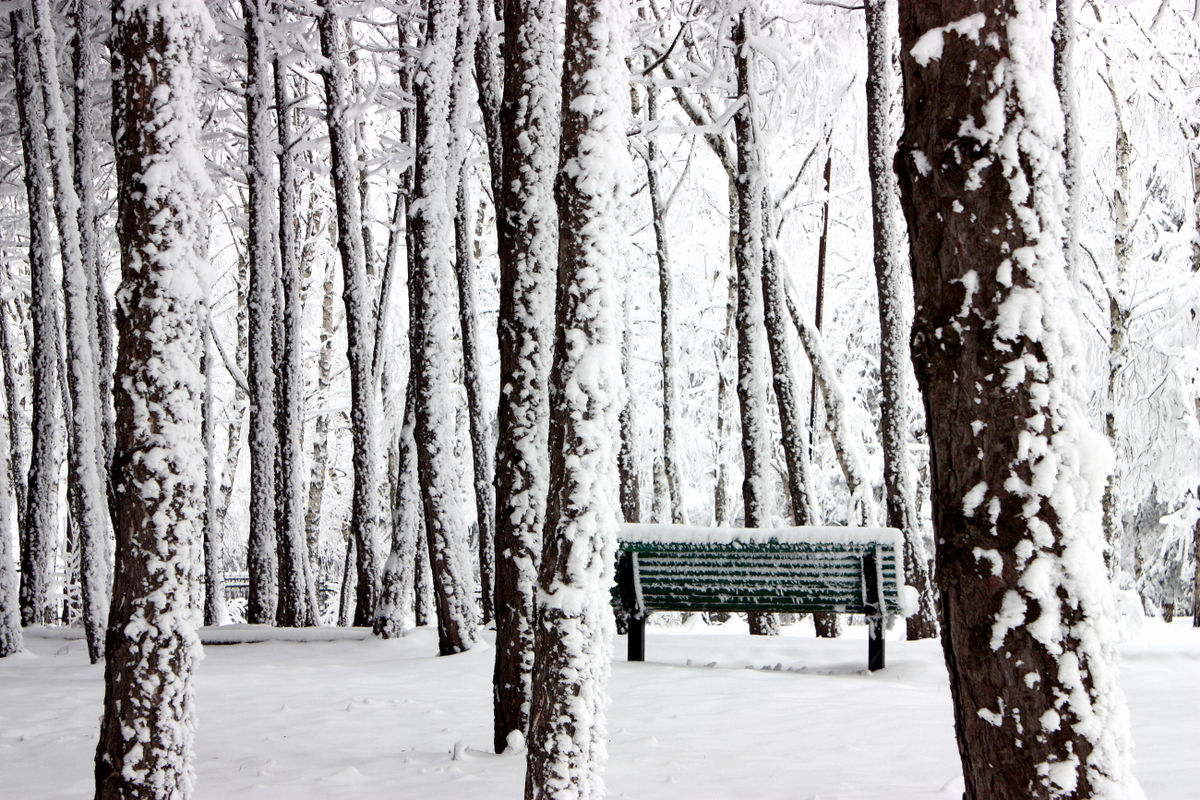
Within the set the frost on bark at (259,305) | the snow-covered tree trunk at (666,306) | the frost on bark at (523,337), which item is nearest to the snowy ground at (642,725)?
the frost on bark at (523,337)

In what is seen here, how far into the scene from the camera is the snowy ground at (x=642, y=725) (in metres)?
4.27

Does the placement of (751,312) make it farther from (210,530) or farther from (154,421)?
(210,530)

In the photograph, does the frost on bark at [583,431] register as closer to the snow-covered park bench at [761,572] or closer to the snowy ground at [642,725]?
the snowy ground at [642,725]

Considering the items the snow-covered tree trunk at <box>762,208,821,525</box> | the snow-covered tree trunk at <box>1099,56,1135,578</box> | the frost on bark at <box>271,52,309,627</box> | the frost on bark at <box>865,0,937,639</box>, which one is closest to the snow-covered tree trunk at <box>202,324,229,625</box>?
the frost on bark at <box>271,52,309,627</box>

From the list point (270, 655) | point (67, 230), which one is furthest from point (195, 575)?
point (67, 230)

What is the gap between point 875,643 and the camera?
6707 millimetres

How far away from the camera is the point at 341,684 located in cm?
720

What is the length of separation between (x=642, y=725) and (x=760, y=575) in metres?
1.87

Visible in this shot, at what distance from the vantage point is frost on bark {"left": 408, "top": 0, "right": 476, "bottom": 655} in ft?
25.6

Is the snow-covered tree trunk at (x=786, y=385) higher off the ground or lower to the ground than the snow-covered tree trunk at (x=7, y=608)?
higher

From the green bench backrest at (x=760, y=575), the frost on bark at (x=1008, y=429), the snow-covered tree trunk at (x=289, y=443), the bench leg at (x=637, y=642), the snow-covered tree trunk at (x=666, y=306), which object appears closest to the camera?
the frost on bark at (x=1008, y=429)

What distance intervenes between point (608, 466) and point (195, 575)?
1.87 metres

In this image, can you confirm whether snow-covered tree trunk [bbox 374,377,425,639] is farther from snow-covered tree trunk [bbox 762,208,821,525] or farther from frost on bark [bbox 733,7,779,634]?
snow-covered tree trunk [bbox 762,208,821,525]

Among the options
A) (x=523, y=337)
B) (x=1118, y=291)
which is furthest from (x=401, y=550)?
(x=1118, y=291)
